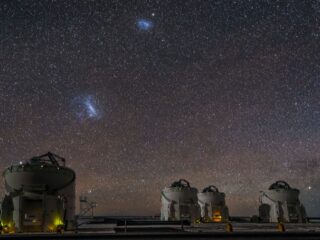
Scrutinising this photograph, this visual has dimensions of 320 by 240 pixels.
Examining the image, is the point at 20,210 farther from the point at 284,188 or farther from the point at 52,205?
the point at 284,188

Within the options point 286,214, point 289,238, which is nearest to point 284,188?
point 286,214

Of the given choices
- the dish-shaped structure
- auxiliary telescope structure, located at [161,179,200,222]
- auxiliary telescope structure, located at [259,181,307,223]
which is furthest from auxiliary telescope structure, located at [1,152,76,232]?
auxiliary telescope structure, located at [259,181,307,223]

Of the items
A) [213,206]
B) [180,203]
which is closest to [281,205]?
[213,206]

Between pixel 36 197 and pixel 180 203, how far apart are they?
1228 inches

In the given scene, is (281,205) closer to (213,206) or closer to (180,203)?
(213,206)

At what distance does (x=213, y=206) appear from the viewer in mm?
67562

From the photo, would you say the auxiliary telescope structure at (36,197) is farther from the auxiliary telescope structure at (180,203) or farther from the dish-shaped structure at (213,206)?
the dish-shaped structure at (213,206)

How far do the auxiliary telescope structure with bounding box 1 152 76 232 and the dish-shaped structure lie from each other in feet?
110

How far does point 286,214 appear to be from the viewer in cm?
6022

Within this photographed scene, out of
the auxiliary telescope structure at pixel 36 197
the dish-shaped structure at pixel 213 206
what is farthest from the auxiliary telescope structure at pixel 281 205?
the auxiliary telescope structure at pixel 36 197

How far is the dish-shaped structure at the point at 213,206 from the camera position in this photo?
65875mm

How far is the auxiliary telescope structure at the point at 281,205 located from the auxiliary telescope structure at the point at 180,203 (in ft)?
45.7

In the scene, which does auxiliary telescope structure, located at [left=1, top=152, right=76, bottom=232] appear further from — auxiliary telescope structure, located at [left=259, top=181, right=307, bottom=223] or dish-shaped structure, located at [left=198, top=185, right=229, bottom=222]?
auxiliary telescope structure, located at [left=259, top=181, right=307, bottom=223]

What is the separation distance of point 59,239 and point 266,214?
5620cm
